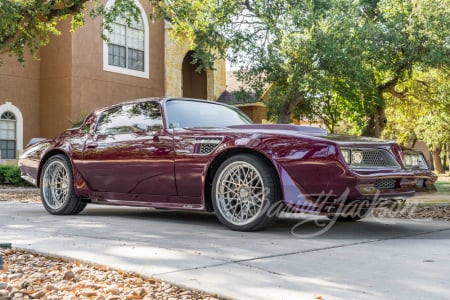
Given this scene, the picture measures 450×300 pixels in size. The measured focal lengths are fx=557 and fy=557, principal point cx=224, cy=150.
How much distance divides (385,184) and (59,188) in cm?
439

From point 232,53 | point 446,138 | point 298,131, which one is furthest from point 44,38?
point 446,138

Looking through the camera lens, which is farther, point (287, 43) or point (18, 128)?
point (18, 128)

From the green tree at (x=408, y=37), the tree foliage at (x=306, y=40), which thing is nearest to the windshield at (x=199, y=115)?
the tree foliage at (x=306, y=40)

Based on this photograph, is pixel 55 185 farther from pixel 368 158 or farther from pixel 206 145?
pixel 368 158

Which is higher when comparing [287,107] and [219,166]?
[287,107]

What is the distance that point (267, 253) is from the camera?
14.3 feet

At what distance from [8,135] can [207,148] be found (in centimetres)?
1465

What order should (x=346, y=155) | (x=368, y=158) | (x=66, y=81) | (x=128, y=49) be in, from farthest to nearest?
(x=128, y=49) → (x=66, y=81) → (x=368, y=158) → (x=346, y=155)

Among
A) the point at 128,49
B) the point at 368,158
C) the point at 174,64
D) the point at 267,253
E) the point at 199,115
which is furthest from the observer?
the point at 174,64

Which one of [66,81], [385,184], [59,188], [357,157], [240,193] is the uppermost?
[66,81]

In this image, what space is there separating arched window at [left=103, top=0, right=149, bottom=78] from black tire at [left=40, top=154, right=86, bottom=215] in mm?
12525

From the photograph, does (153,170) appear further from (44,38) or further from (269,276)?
(44,38)

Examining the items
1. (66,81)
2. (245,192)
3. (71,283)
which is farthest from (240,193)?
(66,81)

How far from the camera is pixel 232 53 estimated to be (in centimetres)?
1814
